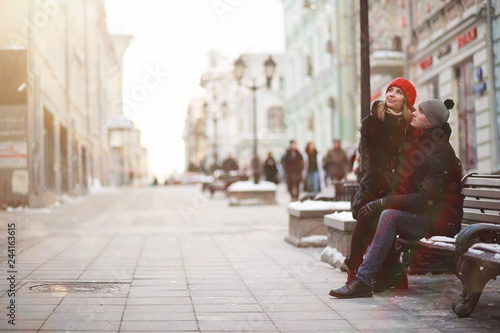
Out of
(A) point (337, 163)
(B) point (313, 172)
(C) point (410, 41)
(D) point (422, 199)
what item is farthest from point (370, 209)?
(C) point (410, 41)

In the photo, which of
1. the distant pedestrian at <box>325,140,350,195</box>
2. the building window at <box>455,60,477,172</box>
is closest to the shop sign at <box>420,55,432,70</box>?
the building window at <box>455,60,477,172</box>

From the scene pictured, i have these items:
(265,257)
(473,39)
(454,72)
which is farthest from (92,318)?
(454,72)

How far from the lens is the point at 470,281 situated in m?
4.82

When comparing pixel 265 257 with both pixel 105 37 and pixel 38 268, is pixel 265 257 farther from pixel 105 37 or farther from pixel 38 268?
pixel 105 37

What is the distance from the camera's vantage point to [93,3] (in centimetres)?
4647

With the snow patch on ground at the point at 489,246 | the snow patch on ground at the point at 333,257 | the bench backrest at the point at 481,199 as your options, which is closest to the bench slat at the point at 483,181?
the bench backrest at the point at 481,199

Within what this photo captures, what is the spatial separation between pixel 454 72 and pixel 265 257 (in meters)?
12.1

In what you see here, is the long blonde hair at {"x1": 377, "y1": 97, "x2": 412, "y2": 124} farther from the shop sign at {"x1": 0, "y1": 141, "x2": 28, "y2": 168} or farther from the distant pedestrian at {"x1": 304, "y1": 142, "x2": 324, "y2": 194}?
the distant pedestrian at {"x1": 304, "y1": 142, "x2": 324, "y2": 194}

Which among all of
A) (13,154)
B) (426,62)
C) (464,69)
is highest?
(426,62)

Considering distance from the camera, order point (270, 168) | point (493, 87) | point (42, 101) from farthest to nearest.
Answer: point (270, 168)
point (42, 101)
point (493, 87)

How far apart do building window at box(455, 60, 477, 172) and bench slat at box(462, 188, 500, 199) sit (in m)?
12.2

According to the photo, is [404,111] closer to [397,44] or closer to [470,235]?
[470,235]

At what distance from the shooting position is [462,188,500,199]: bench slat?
5.61 meters

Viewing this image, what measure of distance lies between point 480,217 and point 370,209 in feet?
2.97
